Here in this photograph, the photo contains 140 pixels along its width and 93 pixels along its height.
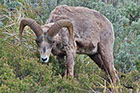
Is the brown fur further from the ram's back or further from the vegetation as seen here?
the vegetation

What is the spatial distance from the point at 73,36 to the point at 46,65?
3.29 ft

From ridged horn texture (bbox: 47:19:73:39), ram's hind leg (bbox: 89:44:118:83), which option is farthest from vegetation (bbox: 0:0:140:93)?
ridged horn texture (bbox: 47:19:73:39)

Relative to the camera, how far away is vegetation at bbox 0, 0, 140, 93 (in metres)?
5.71

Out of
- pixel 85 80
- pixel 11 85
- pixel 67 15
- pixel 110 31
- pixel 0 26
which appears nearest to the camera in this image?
pixel 11 85

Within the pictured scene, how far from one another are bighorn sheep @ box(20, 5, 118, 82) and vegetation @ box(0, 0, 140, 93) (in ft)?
1.02

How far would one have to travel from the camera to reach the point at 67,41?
22.2ft

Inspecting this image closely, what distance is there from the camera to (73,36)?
6828mm

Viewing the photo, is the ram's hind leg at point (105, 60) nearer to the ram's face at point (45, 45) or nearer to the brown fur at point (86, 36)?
the brown fur at point (86, 36)

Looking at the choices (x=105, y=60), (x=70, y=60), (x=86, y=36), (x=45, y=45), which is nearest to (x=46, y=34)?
(x=45, y=45)

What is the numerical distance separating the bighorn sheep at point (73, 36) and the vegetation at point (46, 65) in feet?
1.02

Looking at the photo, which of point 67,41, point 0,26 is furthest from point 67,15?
point 0,26

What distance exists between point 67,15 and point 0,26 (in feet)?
8.00

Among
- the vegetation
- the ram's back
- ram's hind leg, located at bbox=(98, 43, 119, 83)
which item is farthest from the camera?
ram's hind leg, located at bbox=(98, 43, 119, 83)

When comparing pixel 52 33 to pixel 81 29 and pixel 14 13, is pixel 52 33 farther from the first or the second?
pixel 14 13
